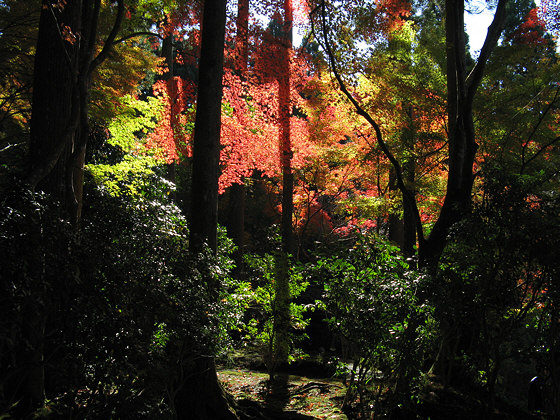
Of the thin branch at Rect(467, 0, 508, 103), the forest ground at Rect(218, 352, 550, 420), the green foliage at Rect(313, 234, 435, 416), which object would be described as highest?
the thin branch at Rect(467, 0, 508, 103)

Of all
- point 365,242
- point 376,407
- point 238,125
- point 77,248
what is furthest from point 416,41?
point 77,248

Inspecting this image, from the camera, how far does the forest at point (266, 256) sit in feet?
9.64

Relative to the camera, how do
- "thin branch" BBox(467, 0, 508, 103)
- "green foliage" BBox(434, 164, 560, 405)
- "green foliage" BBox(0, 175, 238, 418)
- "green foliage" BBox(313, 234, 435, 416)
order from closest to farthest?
"green foliage" BBox(0, 175, 238, 418)
"green foliage" BBox(434, 164, 560, 405)
"green foliage" BBox(313, 234, 435, 416)
"thin branch" BBox(467, 0, 508, 103)

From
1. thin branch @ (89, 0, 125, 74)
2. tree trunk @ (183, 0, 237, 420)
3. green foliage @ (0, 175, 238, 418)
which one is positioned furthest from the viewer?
tree trunk @ (183, 0, 237, 420)

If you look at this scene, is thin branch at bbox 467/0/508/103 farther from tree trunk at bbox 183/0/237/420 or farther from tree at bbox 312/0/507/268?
tree trunk at bbox 183/0/237/420

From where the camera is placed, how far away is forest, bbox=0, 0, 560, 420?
2.94m

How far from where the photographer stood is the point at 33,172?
4.21 metres

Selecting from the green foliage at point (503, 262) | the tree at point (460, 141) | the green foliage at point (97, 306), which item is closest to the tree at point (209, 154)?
the green foliage at point (97, 306)

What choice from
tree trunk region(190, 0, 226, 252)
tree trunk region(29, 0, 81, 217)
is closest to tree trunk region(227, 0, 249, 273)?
tree trunk region(190, 0, 226, 252)

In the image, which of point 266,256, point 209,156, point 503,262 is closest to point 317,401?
point 266,256

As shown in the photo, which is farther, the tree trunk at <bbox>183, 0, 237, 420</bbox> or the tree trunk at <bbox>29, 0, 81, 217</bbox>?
the tree trunk at <bbox>183, 0, 237, 420</bbox>

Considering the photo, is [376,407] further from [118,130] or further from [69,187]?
[118,130]

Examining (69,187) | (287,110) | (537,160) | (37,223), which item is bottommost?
(37,223)

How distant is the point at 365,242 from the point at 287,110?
24.2 feet
